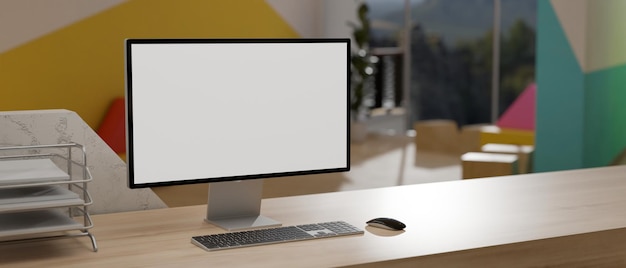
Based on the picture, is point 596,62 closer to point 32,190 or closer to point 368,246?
point 368,246

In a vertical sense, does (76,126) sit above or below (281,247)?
above

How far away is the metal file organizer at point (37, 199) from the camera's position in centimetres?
180

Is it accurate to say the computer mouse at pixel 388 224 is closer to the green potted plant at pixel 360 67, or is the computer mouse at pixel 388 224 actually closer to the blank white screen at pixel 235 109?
the blank white screen at pixel 235 109

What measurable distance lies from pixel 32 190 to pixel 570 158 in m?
3.76

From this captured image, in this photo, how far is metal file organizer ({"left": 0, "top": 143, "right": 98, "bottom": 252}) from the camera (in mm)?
1796

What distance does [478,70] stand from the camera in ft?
30.9

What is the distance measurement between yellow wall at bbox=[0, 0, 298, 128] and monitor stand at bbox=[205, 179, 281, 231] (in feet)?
12.4

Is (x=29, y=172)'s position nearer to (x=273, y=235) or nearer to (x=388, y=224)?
(x=273, y=235)

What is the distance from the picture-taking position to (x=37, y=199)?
1825mm

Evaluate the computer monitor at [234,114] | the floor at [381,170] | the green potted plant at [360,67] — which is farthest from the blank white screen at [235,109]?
the green potted plant at [360,67]

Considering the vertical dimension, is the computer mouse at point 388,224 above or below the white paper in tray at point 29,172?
below

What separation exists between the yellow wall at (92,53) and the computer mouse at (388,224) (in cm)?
398

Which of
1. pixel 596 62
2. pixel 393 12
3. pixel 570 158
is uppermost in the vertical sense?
pixel 393 12

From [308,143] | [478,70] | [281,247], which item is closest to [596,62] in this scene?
[308,143]
